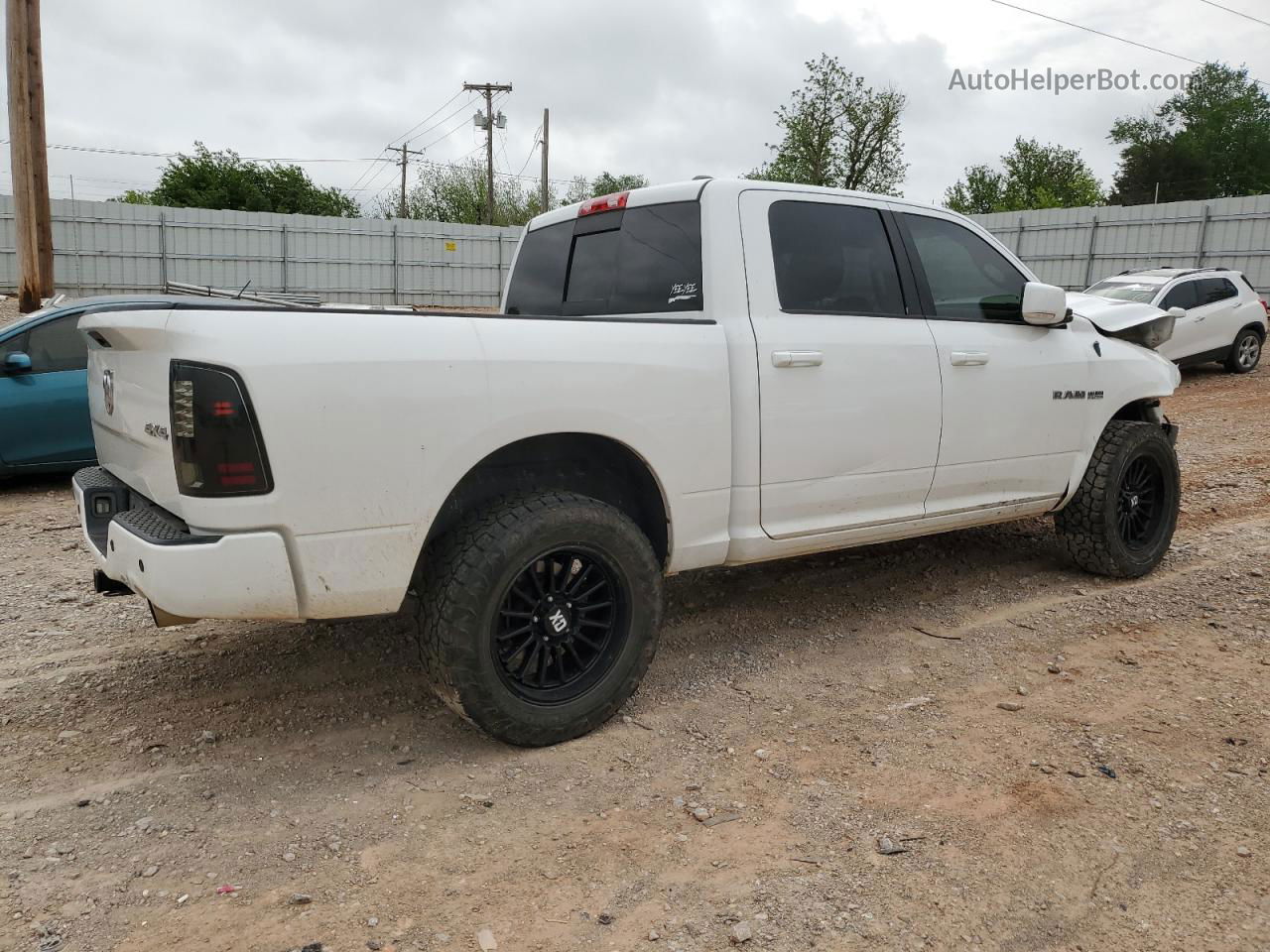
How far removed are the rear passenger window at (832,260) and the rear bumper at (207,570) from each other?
6.95 feet

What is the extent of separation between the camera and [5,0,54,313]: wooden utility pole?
40.5 feet

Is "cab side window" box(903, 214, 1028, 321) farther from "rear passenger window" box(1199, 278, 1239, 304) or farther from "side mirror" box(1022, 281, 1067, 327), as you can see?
"rear passenger window" box(1199, 278, 1239, 304)

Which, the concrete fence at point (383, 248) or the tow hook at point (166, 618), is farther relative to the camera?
the concrete fence at point (383, 248)

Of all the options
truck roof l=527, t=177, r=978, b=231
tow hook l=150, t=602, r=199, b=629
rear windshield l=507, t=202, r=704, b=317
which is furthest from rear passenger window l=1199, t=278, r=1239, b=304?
tow hook l=150, t=602, r=199, b=629

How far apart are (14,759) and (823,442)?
3058 millimetres

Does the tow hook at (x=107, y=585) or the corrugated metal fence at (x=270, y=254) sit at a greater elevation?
the corrugated metal fence at (x=270, y=254)

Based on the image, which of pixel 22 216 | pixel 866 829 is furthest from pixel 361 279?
pixel 866 829

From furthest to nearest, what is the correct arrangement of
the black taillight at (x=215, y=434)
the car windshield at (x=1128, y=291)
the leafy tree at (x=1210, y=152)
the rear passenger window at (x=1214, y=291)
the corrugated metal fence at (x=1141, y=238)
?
the leafy tree at (x=1210, y=152), the corrugated metal fence at (x=1141, y=238), the rear passenger window at (x=1214, y=291), the car windshield at (x=1128, y=291), the black taillight at (x=215, y=434)

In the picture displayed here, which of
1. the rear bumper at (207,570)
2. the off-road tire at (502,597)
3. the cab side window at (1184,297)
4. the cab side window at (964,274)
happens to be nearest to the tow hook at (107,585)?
the rear bumper at (207,570)

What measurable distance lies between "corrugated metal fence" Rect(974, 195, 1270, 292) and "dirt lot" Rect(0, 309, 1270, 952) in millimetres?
19607

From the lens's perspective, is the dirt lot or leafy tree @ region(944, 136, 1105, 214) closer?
the dirt lot

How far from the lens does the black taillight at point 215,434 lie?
8.46 ft

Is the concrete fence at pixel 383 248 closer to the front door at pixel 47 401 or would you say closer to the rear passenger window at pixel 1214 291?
the rear passenger window at pixel 1214 291

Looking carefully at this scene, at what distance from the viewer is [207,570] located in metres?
2.63
